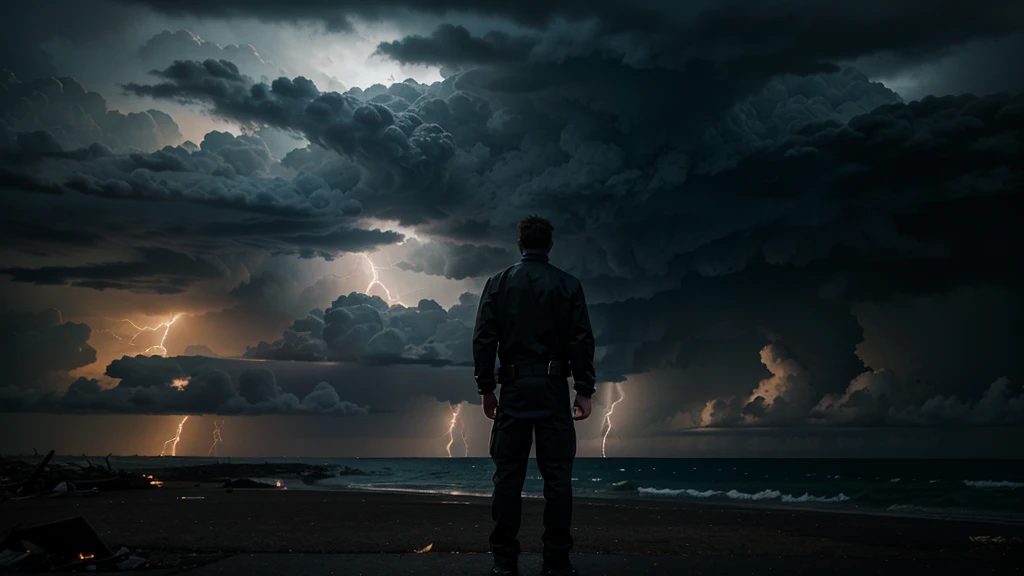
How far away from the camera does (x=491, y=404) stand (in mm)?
4965

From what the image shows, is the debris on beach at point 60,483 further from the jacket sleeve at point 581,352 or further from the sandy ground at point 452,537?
the jacket sleeve at point 581,352

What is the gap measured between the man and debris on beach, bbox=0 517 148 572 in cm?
291

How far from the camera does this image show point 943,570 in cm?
530

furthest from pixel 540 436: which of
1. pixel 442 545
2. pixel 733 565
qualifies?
pixel 442 545

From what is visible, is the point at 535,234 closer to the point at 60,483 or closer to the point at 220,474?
the point at 60,483

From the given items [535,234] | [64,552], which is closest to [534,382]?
[535,234]

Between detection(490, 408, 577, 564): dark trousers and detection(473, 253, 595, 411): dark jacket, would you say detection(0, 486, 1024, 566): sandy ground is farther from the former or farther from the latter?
detection(473, 253, 595, 411): dark jacket

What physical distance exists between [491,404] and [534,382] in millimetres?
367

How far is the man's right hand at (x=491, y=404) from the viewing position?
4953 millimetres

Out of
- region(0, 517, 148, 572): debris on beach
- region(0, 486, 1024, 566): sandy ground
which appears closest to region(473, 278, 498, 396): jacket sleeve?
region(0, 486, 1024, 566): sandy ground

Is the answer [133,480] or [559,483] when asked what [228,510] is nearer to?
[559,483]

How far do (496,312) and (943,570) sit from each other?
3.88 m

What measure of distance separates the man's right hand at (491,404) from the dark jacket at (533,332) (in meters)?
0.04

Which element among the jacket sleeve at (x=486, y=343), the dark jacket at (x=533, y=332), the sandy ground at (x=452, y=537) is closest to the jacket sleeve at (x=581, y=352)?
the dark jacket at (x=533, y=332)
